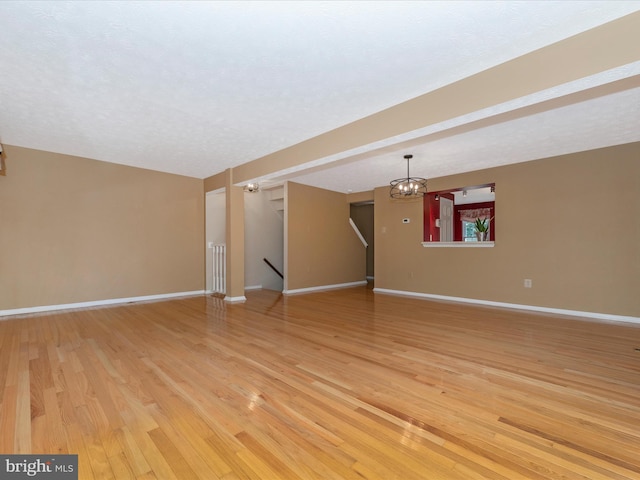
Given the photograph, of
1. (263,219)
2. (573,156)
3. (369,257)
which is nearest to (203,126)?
(263,219)

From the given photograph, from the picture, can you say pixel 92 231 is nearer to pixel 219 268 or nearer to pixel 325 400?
pixel 219 268

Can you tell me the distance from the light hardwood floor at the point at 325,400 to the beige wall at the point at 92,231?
97cm

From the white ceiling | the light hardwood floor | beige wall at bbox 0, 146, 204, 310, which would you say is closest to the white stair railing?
beige wall at bbox 0, 146, 204, 310

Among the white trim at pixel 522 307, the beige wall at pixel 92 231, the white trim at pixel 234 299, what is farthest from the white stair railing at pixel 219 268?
the white trim at pixel 522 307

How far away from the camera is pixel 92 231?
5168mm

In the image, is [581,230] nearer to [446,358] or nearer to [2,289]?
[446,358]

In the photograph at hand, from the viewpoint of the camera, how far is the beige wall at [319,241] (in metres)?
6.84

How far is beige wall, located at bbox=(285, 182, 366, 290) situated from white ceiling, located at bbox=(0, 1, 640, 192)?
109 inches

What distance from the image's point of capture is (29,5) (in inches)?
71.8

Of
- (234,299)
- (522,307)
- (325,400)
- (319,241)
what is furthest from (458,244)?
(325,400)

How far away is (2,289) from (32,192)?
1.48 metres

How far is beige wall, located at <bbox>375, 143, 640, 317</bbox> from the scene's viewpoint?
435 centimetres

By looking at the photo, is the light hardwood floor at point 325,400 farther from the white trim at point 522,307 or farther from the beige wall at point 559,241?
the beige wall at point 559,241

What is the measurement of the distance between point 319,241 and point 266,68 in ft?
16.9
